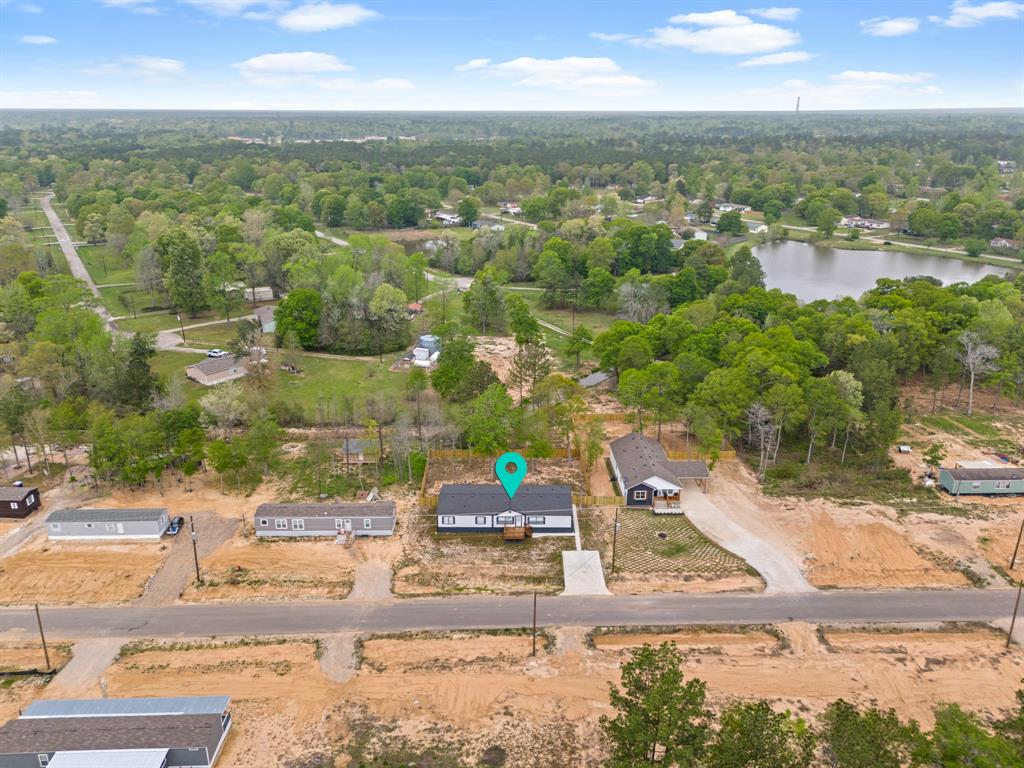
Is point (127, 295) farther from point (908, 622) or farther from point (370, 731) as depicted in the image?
point (908, 622)

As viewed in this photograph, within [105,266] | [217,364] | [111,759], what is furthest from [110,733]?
[105,266]

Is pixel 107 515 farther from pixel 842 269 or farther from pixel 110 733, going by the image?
pixel 842 269

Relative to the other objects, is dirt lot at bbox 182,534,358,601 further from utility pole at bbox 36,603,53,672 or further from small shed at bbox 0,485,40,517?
small shed at bbox 0,485,40,517

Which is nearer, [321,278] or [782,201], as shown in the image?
[321,278]

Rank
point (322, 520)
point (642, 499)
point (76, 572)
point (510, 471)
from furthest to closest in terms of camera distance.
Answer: point (642, 499) → point (510, 471) → point (322, 520) → point (76, 572)

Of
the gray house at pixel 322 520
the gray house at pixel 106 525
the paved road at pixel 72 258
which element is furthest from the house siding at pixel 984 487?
the paved road at pixel 72 258

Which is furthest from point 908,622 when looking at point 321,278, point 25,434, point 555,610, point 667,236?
point 667,236

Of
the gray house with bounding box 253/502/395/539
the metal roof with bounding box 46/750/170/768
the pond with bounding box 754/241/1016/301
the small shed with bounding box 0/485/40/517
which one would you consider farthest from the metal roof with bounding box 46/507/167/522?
the pond with bounding box 754/241/1016/301
